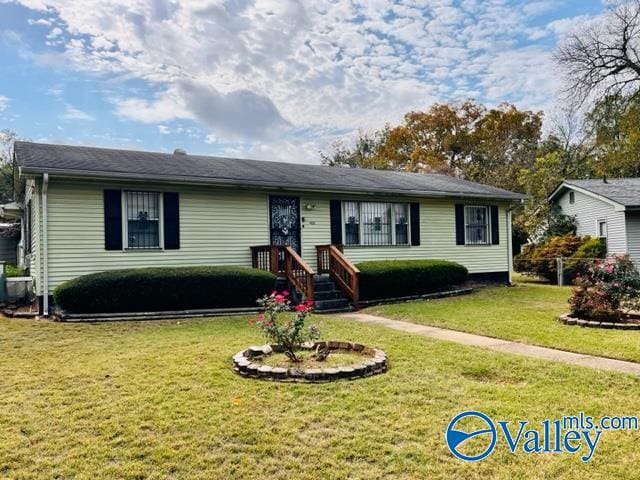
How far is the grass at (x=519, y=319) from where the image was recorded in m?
6.25

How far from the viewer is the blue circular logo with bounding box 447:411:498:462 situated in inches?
122

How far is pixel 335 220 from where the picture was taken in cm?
1299

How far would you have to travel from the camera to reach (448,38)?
1577 centimetres

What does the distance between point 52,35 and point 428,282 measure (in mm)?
12560

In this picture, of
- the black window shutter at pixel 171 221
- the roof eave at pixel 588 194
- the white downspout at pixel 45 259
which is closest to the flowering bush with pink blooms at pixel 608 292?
the black window shutter at pixel 171 221

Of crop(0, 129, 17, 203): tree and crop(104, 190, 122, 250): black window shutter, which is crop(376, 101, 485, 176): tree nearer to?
crop(0, 129, 17, 203): tree

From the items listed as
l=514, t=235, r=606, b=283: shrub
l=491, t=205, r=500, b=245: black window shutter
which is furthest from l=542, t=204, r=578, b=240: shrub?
l=491, t=205, r=500, b=245: black window shutter

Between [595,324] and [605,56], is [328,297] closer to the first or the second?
[595,324]

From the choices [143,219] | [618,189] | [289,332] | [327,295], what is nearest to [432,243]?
[327,295]

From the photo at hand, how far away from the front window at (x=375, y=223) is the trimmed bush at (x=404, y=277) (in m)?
1.34

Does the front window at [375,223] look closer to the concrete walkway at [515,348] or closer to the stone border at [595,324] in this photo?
the concrete walkway at [515,348]

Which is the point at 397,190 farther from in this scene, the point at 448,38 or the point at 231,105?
the point at 231,105

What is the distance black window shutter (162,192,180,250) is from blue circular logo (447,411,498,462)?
8.66 m

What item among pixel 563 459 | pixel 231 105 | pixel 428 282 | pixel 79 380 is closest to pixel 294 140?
pixel 231 105
